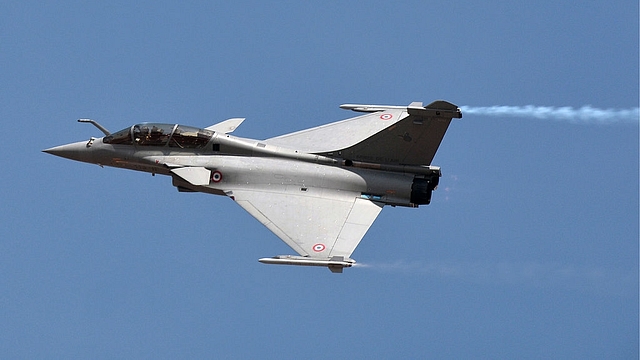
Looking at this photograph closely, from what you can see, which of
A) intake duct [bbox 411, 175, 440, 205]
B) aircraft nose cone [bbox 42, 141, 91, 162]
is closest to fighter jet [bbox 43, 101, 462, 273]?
intake duct [bbox 411, 175, 440, 205]

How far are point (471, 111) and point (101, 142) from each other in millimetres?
10785

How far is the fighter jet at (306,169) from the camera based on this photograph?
124ft

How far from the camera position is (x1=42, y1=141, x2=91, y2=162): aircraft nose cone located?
4072 cm

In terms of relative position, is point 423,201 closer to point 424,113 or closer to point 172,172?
point 424,113

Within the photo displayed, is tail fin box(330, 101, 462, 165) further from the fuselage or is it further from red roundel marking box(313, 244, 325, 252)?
red roundel marking box(313, 244, 325, 252)

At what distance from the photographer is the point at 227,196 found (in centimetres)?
3900

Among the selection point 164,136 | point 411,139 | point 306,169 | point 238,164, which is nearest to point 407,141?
point 411,139

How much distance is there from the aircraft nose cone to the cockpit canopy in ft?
3.11

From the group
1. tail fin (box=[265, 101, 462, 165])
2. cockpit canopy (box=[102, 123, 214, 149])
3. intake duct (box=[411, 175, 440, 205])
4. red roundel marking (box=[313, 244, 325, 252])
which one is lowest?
red roundel marking (box=[313, 244, 325, 252])

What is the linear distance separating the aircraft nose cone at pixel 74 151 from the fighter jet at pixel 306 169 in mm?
504

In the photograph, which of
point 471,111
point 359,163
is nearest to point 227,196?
point 359,163

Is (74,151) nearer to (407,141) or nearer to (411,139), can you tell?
(407,141)

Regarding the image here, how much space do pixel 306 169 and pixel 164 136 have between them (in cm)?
435

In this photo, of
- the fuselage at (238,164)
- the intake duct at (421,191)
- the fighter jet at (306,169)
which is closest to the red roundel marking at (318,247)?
the fighter jet at (306,169)
